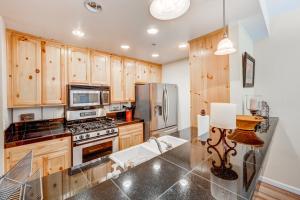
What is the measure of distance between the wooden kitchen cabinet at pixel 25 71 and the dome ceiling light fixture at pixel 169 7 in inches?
80.3

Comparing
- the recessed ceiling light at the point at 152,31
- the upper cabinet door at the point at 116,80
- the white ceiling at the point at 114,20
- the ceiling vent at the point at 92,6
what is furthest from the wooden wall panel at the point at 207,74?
the upper cabinet door at the point at 116,80

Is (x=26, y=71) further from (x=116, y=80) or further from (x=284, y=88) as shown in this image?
(x=284, y=88)

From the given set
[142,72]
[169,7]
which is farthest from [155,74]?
[169,7]

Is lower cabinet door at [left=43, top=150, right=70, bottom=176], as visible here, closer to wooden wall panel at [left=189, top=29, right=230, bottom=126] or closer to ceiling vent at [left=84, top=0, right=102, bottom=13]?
ceiling vent at [left=84, top=0, right=102, bottom=13]

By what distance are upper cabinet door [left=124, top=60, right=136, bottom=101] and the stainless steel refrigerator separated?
126 mm

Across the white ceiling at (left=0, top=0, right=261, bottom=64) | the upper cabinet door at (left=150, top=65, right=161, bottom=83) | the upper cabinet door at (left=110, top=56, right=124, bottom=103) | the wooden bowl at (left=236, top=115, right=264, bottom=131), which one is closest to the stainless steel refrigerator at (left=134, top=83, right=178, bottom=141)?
the upper cabinet door at (left=110, top=56, right=124, bottom=103)

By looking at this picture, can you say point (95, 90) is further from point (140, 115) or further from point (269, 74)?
point (269, 74)

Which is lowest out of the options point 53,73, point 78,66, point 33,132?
point 33,132

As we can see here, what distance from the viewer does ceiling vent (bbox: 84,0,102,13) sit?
52.6 inches

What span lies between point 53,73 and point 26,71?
1.10 feet

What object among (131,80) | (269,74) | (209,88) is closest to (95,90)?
(131,80)

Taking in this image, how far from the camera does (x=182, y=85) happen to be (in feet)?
11.6

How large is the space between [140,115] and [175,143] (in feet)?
5.50

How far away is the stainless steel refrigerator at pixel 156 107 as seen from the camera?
301cm
